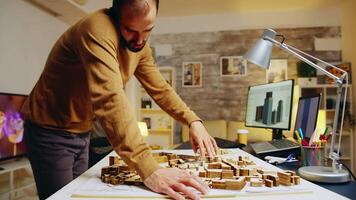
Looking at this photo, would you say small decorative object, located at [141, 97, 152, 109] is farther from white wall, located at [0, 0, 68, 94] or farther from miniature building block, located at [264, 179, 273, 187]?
miniature building block, located at [264, 179, 273, 187]

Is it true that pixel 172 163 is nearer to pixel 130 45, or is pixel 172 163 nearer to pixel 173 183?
pixel 173 183

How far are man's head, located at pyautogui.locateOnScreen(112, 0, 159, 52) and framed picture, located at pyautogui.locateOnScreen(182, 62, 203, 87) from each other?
12.9 feet

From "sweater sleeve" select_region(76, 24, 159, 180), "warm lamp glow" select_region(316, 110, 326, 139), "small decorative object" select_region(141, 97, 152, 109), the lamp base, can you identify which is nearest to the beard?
"sweater sleeve" select_region(76, 24, 159, 180)

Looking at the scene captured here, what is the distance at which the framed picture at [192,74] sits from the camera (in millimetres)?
4840

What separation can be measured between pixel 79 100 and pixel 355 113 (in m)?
4.23

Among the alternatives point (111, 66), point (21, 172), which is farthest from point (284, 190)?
point (21, 172)

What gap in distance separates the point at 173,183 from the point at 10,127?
240cm

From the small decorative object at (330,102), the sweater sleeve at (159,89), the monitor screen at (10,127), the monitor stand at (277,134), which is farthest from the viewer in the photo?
the small decorative object at (330,102)

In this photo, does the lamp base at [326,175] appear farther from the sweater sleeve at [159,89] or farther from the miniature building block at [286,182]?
the sweater sleeve at [159,89]

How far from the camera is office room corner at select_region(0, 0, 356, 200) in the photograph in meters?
0.74

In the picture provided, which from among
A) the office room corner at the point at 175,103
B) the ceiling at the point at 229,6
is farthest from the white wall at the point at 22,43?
the ceiling at the point at 229,6

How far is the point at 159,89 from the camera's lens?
119cm

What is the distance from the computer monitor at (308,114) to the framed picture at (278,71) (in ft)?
9.47

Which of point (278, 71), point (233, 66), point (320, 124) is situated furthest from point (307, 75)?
point (320, 124)
